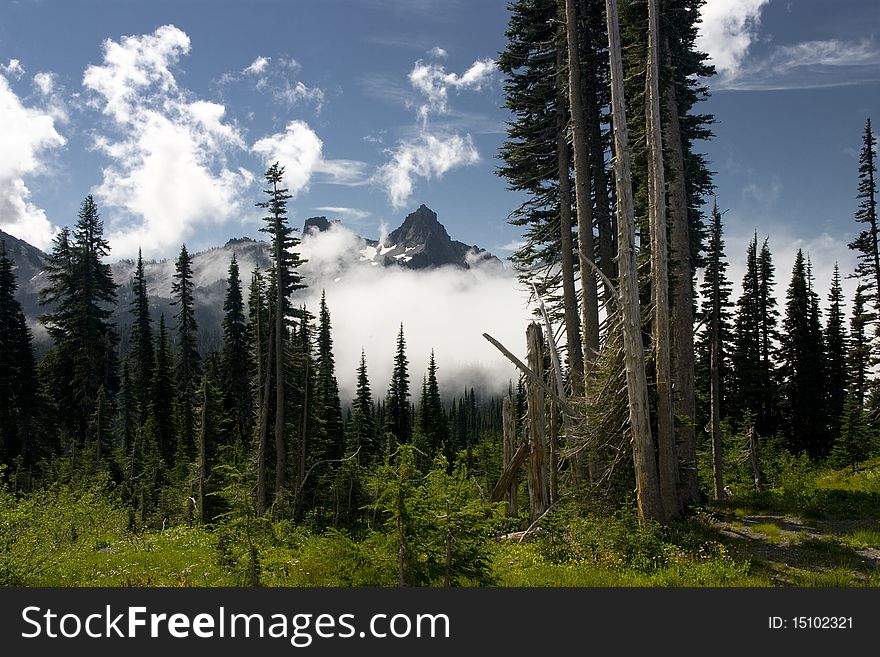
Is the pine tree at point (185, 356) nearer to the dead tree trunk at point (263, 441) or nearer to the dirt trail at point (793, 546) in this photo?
the dead tree trunk at point (263, 441)

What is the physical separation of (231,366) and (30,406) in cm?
1365

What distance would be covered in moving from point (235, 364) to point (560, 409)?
3132 cm

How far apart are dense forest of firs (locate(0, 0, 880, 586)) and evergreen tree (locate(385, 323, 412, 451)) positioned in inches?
622

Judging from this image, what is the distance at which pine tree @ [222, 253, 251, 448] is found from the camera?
3500 cm

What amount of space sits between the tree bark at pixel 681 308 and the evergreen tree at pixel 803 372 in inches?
1221

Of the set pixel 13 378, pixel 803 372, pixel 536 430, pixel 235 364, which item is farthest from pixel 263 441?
pixel 803 372

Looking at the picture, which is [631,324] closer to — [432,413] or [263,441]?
[263,441]

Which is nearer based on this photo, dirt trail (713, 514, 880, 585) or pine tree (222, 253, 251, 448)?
dirt trail (713, 514, 880, 585)

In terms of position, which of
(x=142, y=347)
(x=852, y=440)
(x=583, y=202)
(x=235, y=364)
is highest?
(x=583, y=202)

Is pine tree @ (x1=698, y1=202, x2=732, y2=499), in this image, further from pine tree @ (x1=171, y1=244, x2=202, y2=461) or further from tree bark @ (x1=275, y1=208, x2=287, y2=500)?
pine tree @ (x1=171, y1=244, x2=202, y2=461)

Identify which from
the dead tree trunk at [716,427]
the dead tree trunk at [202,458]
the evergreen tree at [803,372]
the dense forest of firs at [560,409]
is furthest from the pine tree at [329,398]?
the evergreen tree at [803,372]

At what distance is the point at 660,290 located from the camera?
11.9m

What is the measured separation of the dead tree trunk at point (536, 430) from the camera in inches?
631

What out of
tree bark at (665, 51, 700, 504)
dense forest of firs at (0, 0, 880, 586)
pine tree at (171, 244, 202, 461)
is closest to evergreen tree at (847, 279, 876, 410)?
dense forest of firs at (0, 0, 880, 586)
